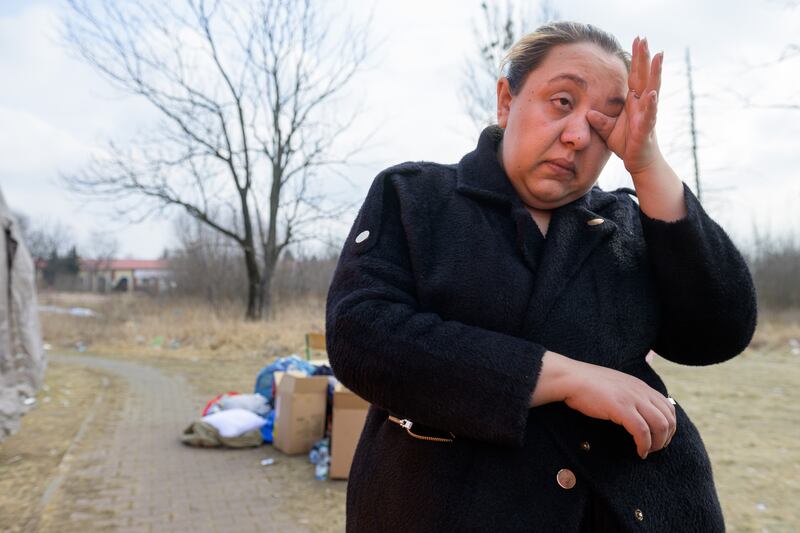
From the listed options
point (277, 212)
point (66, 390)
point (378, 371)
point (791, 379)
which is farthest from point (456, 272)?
point (277, 212)

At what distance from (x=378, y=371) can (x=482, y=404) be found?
202mm

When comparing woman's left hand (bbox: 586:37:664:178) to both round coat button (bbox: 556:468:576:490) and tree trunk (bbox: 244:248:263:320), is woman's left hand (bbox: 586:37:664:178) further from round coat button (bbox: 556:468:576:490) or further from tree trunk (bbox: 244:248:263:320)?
tree trunk (bbox: 244:248:263:320)

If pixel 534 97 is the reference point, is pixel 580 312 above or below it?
below

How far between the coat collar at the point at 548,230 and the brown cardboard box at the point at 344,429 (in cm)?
404

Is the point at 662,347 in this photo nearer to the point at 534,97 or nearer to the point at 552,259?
the point at 552,259

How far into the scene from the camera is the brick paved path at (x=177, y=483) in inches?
172

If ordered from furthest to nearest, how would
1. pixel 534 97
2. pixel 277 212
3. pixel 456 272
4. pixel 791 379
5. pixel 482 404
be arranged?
pixel 277 212 → pixel 791 379 → pixel 534 97 → pixel 456 272 → pixel 482 404

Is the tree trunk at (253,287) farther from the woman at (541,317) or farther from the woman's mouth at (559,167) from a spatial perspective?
the woman's mouth at (559,167)

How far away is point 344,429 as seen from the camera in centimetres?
524

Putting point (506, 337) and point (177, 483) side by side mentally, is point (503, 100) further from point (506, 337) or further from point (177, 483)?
point (177, 483)

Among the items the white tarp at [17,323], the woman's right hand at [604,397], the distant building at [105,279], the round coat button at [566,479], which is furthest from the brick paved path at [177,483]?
the distant building at [105,279]

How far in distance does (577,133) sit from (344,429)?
14.2 feet

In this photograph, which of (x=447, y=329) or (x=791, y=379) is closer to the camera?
(x=447, y=329)

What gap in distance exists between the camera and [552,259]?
52.0 inches
